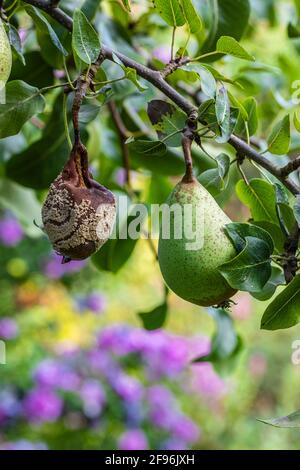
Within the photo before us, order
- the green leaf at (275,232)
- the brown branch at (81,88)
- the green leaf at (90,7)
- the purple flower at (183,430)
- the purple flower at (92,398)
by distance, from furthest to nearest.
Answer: the purple flower at (183,430) → the purple flower at (92,398) → the green leaf at (90,7) → the green leaf at (275,232) → the brown branch at (81,88)

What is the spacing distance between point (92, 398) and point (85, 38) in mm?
1546

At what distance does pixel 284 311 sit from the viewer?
0.45 metres

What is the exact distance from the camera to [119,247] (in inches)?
31.3

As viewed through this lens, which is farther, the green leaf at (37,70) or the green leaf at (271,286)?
the green leaf at (37,70)

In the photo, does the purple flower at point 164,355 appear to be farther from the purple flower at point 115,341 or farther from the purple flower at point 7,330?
the purple flower at point 7,330

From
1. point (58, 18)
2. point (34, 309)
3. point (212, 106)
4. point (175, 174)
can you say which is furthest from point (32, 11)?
point (34, 309)

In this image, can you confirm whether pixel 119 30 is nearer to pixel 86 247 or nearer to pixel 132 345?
pixel 86 247

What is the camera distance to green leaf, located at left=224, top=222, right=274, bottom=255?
1.47 feet

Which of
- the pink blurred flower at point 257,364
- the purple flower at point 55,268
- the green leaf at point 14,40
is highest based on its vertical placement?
the green leaf at point 14,40

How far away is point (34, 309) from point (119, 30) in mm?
1636

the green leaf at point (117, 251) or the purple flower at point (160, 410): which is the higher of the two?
the green leaf at point (117, 251)

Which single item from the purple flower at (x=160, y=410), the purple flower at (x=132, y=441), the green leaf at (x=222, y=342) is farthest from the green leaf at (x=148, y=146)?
the purple flower at (x=160, y=410)

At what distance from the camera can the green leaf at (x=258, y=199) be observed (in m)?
0.52

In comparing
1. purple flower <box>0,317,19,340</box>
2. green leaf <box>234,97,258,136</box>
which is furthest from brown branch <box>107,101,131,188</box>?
purple flower <box>0,317,19,340</box>
